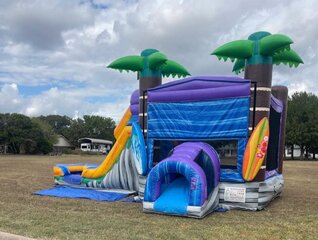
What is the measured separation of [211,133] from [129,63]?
9.55 feet

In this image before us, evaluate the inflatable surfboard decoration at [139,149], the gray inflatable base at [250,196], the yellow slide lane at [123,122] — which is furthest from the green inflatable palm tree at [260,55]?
the yellow slide lane at [123,122]

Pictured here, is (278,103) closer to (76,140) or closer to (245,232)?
(245,232)

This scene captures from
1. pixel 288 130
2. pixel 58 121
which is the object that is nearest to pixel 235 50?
pixel 288 130

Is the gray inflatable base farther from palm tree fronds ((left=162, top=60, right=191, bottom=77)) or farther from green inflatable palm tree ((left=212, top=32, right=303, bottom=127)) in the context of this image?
palm tree fronds ((left=162, top=60, right=191, bottom=77))

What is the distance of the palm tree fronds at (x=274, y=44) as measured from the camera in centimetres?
732

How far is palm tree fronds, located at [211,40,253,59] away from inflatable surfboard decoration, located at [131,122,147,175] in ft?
8.69

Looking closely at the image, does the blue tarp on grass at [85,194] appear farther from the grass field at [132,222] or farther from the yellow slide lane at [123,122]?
the yellow slide lane at [123,122]

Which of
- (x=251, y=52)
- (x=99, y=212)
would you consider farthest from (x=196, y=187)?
(x=251, y=52)

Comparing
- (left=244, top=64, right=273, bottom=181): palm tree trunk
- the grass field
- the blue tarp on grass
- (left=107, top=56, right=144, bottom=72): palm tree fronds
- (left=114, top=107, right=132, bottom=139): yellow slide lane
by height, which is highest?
(left=107, top=56, right=144, bottom=72): palm tree fronds

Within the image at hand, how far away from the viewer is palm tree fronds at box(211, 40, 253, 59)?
7734 mm

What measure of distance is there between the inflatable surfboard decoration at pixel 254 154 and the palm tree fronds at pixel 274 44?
1.46m

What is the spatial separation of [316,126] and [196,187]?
36.0 meters

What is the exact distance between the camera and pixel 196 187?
6.60 m

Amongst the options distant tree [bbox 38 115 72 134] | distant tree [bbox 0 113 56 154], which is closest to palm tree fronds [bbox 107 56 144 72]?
distant tree [bbox 0 113 56 154]
